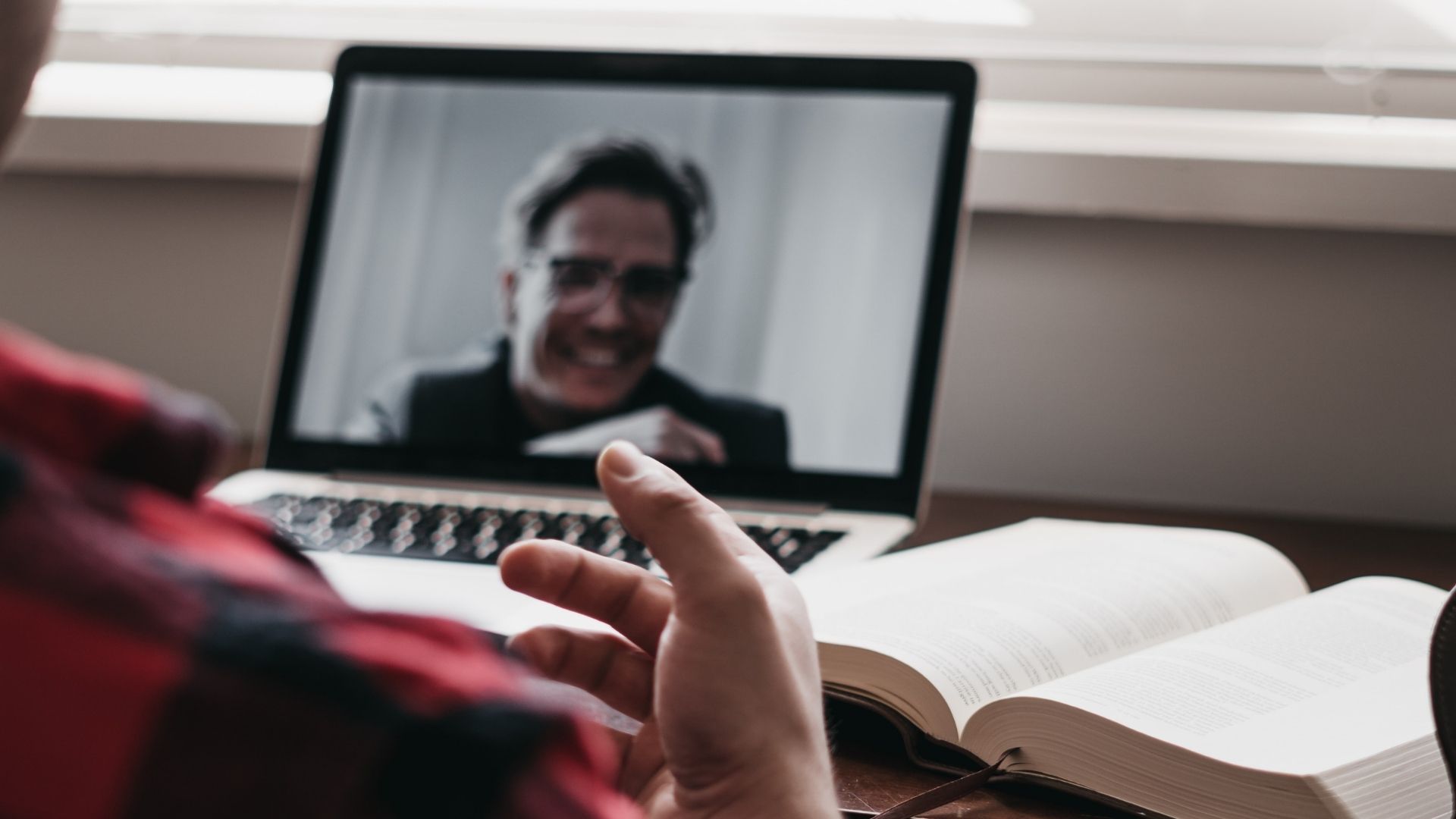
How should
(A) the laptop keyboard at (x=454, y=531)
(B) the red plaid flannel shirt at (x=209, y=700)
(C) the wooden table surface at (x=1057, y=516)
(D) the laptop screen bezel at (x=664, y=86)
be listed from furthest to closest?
(D) the laptop screen bezel at (x=664, y=86)
(A) the laptop keyboard at (x=454, y=531)
(C) the wooden table surface at (x=1057, y=516)
(B) the red plaid flannel shirt at (x=209, y=700)

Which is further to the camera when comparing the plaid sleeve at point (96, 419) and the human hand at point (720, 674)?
the human hand at point (720, 674)

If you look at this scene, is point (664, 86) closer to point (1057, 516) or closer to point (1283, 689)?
point (1057, 516)

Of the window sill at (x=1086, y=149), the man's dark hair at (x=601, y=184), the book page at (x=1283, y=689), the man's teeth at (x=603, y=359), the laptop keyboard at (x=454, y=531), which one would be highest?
the window sill at (x=1086, y=149)

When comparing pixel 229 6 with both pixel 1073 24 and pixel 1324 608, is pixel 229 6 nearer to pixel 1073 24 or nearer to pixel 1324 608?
pixel 1073 24

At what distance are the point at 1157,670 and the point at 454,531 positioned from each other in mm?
404

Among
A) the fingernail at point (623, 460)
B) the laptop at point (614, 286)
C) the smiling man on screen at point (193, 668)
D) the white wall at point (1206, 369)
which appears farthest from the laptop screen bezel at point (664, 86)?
the smiling man on screen at point (193, 668)

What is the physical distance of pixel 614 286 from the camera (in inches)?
33.4

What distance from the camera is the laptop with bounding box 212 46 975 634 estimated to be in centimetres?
81

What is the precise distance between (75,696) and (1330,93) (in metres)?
1.06

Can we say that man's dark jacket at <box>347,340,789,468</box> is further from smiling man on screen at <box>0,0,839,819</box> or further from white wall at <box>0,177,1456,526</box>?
smiling man on screen at <box>0,0,839,819</box>

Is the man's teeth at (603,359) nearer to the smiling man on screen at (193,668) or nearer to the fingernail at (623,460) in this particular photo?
the fingernail at (623,460)

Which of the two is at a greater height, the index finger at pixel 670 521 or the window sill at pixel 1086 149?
the window sill at pixel 1086 149

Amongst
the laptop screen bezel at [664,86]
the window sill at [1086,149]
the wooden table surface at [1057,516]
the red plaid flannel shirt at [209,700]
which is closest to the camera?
the red plaid flannel shirt at [209,700]

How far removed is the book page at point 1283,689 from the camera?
16.2 inches
